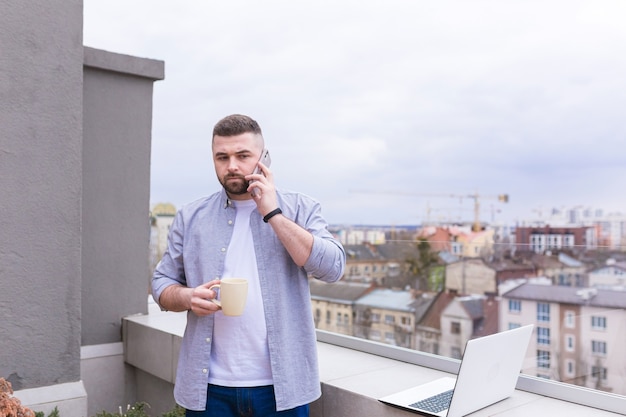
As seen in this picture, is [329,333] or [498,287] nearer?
[329,333]

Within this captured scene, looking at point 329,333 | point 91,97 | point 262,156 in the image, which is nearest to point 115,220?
point 91,97

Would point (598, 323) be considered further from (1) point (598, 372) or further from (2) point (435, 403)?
(2) point (435, 403)

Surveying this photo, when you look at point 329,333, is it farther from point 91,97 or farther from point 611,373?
point 91,97

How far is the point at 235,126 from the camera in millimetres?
1396

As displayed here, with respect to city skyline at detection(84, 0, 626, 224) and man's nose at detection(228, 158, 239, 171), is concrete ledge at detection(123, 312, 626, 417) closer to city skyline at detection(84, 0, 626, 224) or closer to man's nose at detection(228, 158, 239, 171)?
man's nose at detection(228, 158, 239, 171)

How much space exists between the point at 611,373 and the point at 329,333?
3.71 feet

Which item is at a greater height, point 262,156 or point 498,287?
point 262,156

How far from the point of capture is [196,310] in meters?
1.33

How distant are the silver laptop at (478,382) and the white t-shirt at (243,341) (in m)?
0.42

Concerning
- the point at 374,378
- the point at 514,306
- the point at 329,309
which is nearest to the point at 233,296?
the point at 374,378

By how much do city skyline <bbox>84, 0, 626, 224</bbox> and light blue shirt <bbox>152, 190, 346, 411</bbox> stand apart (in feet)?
156

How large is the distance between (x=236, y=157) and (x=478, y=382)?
84 centimetres

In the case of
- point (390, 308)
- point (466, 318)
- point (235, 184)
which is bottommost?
point (466, 318)

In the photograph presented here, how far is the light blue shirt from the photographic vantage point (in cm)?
139
